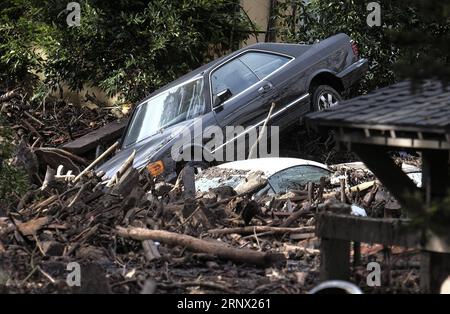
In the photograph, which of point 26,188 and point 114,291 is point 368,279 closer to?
point 114,291

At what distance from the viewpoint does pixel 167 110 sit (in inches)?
507

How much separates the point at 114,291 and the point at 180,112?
6.28 meters

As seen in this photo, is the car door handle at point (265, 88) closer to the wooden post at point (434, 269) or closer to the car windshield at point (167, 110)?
the car windshield at point (167, 110)

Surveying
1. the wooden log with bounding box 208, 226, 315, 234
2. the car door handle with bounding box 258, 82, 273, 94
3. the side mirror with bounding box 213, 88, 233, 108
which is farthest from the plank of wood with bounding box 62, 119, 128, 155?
the wooden log with bounding box 208, 226, 315, 234

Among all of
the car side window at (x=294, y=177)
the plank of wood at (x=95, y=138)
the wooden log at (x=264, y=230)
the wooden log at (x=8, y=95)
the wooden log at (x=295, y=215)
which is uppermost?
the wooden log at (x=8, y=95)

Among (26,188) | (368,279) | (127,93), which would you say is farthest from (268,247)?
(127,93)

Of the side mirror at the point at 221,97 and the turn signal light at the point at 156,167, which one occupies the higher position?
the side mirror at the point at 221,97

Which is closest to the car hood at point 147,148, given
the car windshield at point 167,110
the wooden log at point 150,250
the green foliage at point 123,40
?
the car windshield at point 167,110

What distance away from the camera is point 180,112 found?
1266cm

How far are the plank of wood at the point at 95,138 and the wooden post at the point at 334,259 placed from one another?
857cm

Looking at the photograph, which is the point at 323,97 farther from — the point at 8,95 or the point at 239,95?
the point at 8,95

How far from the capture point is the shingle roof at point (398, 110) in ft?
19.0

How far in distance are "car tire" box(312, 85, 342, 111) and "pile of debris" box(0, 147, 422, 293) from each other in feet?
8.72

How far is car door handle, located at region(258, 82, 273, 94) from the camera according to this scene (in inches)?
503
